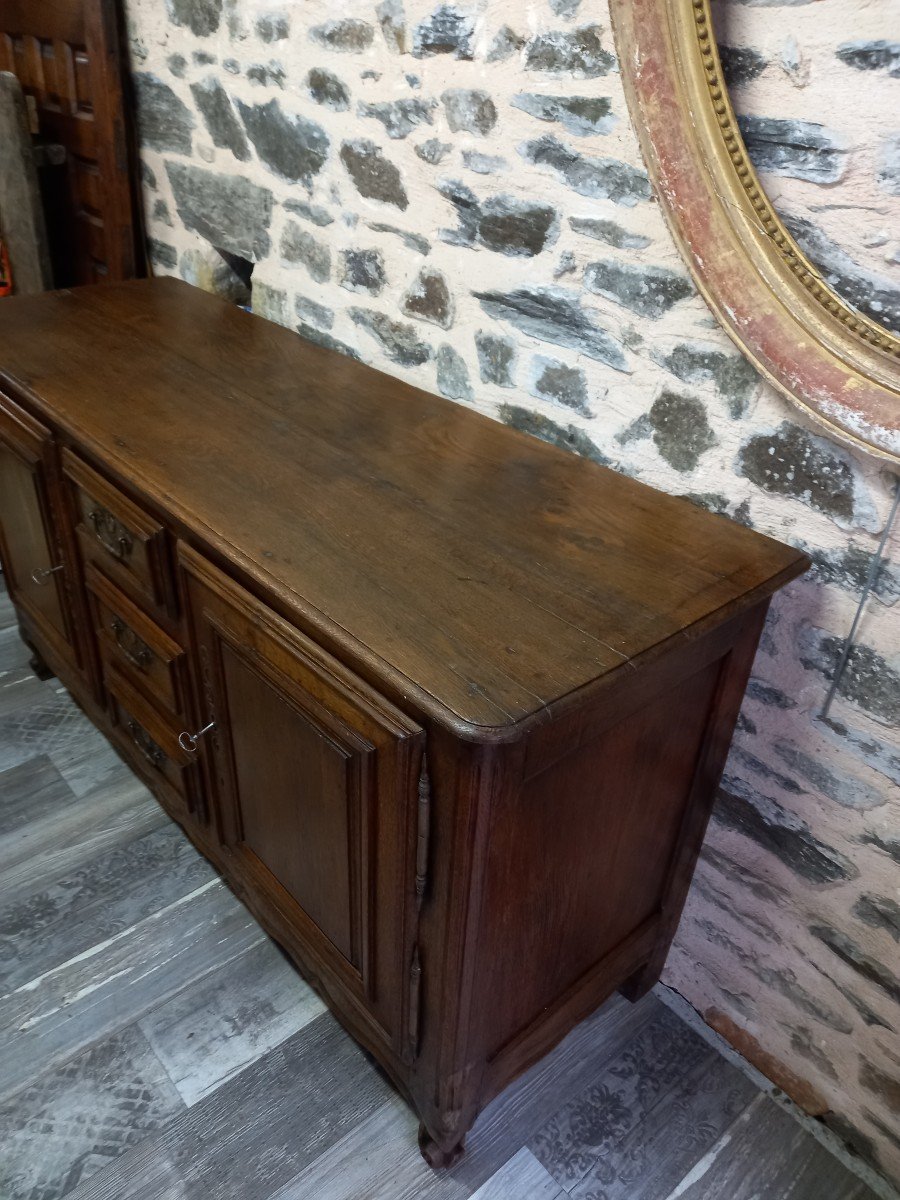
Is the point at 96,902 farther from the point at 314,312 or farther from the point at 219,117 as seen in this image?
the point at 219,117

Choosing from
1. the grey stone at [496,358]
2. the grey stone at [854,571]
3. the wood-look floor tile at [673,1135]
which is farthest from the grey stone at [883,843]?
the grey stone at [496,358]

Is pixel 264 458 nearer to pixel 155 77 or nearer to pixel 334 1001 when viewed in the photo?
pixel 334 1001

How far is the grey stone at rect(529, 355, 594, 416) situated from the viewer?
1.48 meters

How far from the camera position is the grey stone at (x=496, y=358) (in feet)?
5.16

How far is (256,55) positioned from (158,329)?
0.61 m

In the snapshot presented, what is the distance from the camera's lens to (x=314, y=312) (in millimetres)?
2002

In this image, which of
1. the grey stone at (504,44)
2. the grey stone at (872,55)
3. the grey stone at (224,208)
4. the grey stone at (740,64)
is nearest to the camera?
the grey stone at (872,55)

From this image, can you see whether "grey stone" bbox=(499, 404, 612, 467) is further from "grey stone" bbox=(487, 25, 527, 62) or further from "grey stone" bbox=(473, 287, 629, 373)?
"grey stone" bbox=(487, 25, 527, 62)

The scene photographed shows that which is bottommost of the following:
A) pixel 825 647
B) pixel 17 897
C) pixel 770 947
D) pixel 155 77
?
pixel 17 897

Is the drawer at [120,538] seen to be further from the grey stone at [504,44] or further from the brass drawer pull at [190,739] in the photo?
the grey stone at [504,44]

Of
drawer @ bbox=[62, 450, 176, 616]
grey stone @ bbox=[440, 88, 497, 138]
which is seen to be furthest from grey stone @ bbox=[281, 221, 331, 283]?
drawer @ bbox=[62, 450, 176, 616]

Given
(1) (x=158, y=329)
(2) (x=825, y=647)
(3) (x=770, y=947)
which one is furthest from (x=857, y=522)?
(1) (x=158, y=329)

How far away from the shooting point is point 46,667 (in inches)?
93.5

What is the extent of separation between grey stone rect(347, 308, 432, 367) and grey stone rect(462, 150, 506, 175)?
0.34m
